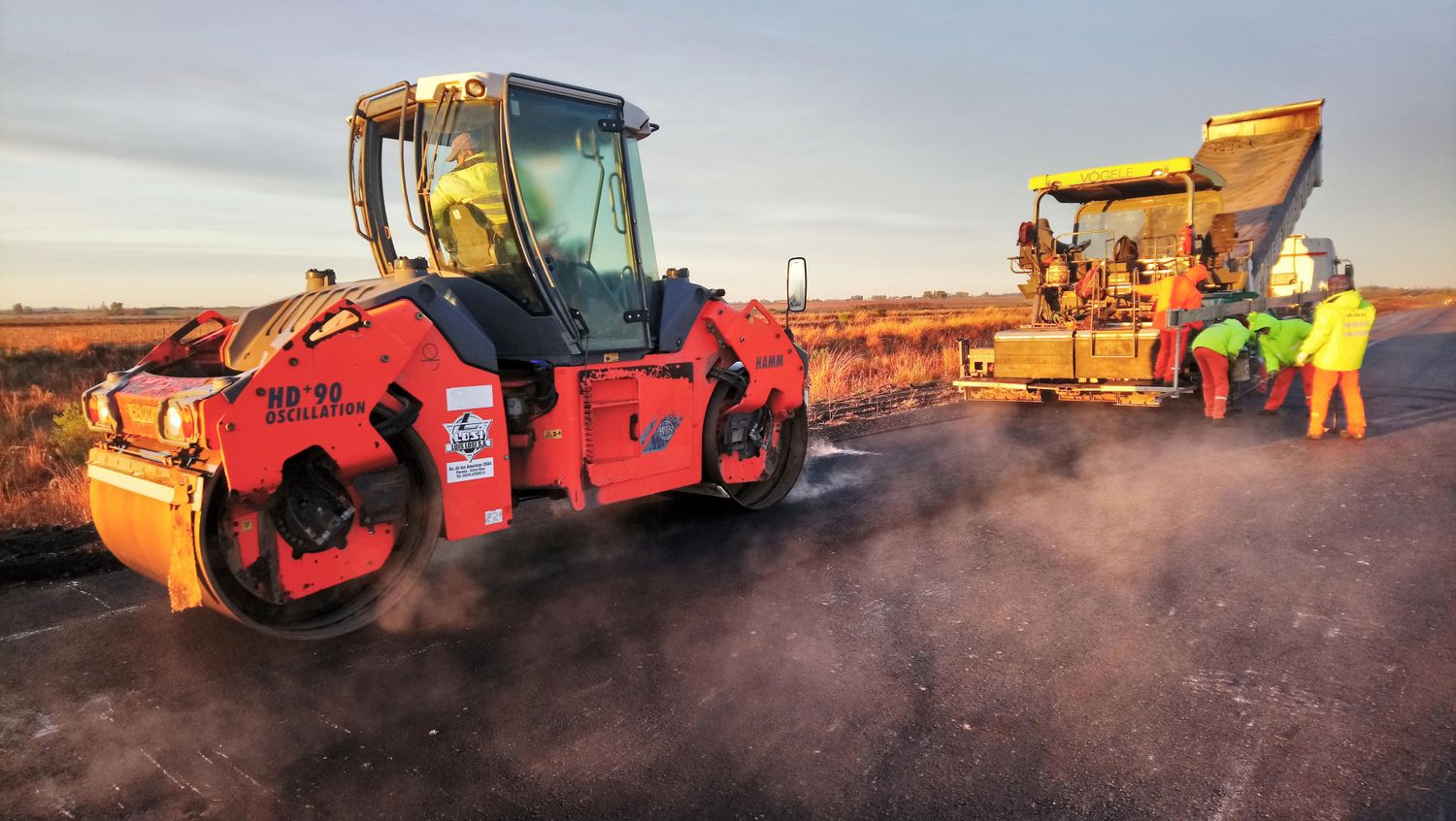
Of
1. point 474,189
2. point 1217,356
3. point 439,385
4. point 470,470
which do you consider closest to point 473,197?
point 474,189

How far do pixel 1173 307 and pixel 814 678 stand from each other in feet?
25.2

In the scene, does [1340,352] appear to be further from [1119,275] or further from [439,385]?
[439,385]

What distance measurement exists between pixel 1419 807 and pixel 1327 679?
0.86 metres

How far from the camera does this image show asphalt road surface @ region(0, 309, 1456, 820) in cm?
267

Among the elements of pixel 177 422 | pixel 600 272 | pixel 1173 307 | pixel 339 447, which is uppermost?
pixel 600 272

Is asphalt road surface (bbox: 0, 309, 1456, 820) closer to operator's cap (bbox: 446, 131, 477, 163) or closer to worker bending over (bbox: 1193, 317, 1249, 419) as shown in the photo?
operator's cap (bbox: 446, 131, 477, 163)

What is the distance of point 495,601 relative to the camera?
172 inches

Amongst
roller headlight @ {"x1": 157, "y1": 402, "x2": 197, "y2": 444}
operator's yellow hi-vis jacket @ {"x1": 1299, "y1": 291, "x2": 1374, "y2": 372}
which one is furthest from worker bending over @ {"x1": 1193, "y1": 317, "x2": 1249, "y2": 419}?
roller headlight @ {"x1": 157, "y1": 402, "x2": 197, "y2": 444}

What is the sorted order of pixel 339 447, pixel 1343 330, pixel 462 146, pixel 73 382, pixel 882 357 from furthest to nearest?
pixel 882 357 → pixel 73 382 → pixel 1343 330 → pixel 462 146 → pixel 339 447

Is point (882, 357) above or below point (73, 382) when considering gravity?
below

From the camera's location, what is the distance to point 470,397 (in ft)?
13.7

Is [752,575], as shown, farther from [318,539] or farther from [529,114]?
[529,114]

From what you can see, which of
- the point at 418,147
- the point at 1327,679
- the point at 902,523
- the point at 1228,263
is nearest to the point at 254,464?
the point at 418,147

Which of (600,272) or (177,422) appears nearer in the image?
(177,422)
